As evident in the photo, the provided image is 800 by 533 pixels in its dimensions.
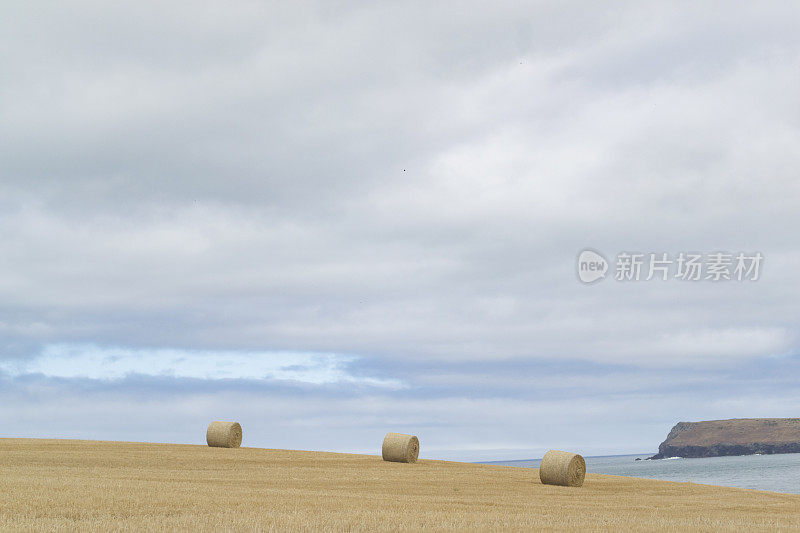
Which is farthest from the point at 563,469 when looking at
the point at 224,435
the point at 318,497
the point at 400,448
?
the point at 224,435

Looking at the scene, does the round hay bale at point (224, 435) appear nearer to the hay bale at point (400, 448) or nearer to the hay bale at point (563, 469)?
the hay bale at point (400, 448)

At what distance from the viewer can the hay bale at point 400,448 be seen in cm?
3684

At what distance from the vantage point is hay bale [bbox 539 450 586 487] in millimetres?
29906

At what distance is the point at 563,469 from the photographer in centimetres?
2994

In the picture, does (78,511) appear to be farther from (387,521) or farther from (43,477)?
(43,477)

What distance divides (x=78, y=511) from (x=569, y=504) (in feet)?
43.8

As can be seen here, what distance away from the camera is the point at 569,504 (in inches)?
881

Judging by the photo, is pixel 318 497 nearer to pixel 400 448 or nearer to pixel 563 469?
pixel 563 469

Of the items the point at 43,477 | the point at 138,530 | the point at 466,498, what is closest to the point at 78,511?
the point at 138,530

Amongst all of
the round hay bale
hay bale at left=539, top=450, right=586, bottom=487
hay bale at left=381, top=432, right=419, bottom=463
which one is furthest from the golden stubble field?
A: the round hay bale

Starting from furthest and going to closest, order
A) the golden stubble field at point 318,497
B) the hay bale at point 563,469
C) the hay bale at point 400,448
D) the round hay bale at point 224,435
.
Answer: the round hay bale at point 224,435 → the hay bale at point 400,448 → the hay bale at point 563,469 → the golden stubble field at point 318,497

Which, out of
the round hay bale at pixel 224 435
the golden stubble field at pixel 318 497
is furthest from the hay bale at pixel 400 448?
the round hay bale at pixel 224 435

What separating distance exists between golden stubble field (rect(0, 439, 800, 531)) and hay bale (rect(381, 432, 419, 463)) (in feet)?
2.83

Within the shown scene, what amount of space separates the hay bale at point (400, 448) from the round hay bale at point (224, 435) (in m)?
7.95
